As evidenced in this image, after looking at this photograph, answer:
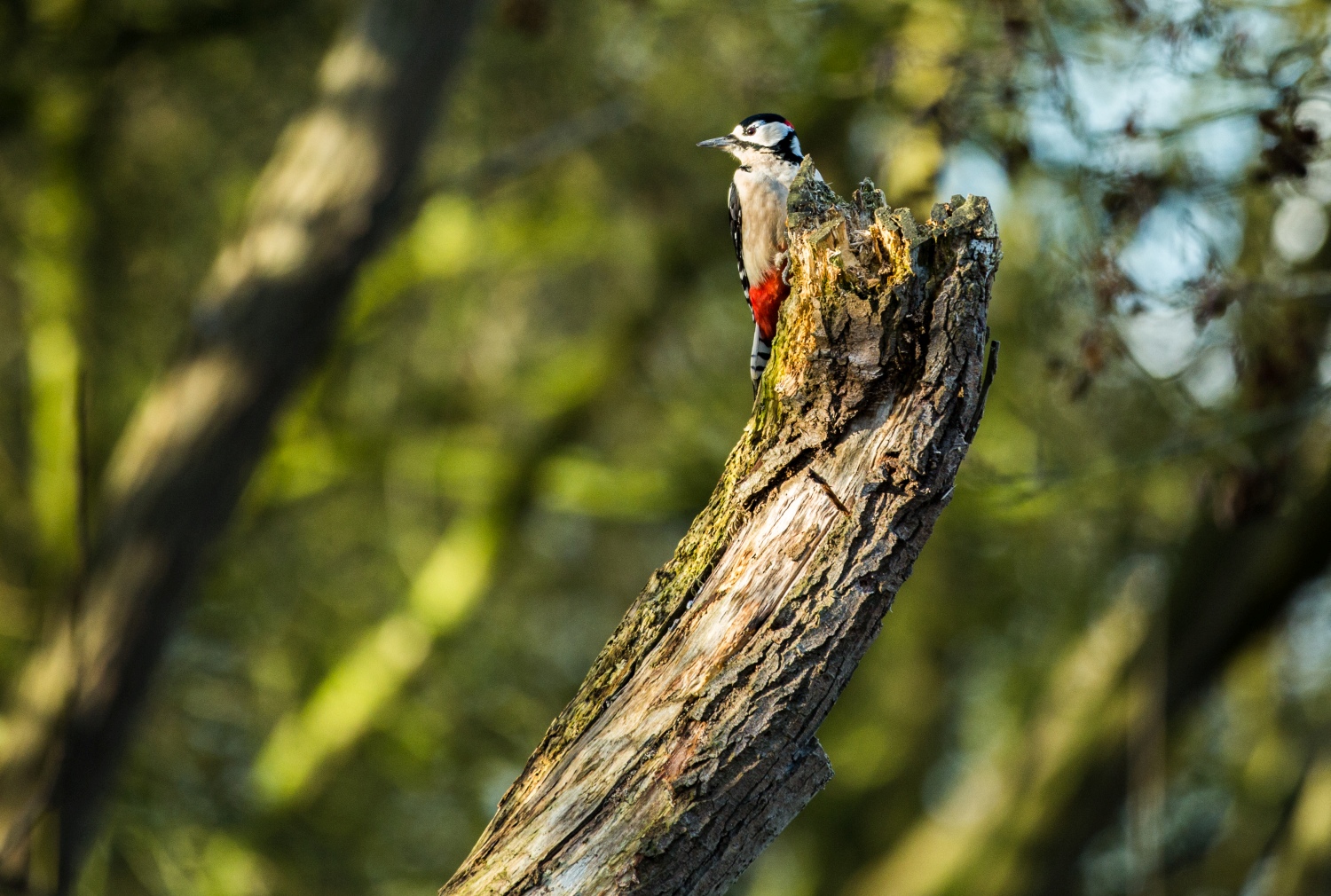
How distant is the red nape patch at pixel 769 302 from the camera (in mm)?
4129

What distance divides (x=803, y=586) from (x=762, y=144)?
10.4ft

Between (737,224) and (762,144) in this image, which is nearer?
(737,224)

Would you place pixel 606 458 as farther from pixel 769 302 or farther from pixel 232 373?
pixel 769 302

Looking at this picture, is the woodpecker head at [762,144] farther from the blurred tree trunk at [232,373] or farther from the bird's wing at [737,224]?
the blurred tree trunk at [232,373]

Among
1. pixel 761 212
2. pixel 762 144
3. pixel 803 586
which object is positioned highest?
pixel 762 144

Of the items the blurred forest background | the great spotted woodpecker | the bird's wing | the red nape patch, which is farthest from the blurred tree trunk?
the red nape patch

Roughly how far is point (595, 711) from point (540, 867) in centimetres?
30

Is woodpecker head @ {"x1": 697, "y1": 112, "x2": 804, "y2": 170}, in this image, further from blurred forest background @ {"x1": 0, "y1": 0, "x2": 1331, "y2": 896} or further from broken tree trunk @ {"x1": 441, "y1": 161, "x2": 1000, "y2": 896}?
broken tree trunk @ {"x1": 441, "y1": 161, "x2": 1000, "y2": 896}

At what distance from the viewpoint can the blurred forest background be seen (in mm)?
5730

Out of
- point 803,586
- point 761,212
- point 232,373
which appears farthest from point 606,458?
point 803,586

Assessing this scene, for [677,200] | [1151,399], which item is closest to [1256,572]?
[1151,399]

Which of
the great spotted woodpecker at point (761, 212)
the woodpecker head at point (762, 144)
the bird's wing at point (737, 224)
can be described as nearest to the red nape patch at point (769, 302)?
the great spotted woodpecker at point (761, 212)

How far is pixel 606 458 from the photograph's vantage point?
986 centimetres

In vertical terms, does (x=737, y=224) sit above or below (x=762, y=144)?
below
